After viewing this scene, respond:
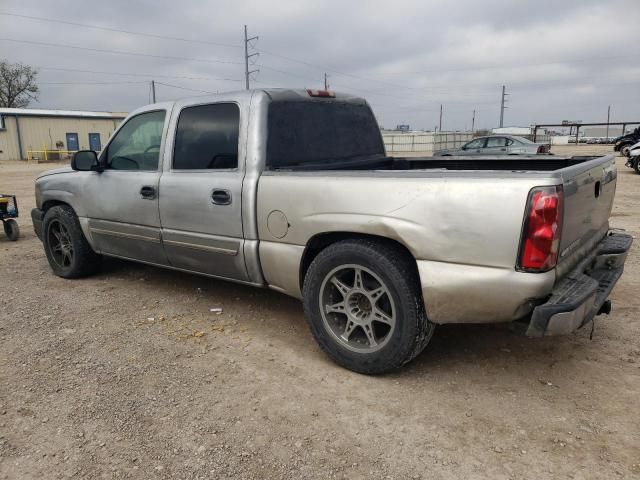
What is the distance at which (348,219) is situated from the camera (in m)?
3.10

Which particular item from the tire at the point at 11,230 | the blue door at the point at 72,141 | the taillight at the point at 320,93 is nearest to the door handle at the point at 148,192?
the taillight at the point at 320,93

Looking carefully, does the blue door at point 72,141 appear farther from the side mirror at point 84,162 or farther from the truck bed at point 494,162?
the truck bed at point 494,162

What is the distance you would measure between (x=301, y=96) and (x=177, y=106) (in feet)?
3.61

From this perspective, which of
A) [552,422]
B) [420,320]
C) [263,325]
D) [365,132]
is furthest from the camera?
[365,132]

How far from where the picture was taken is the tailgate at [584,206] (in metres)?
2.70

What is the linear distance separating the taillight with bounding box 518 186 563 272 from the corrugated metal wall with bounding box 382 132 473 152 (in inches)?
1771

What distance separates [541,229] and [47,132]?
4281 cm

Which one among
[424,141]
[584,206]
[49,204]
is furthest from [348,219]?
[424,141]

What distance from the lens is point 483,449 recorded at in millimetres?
2494

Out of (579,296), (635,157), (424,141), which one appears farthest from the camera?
(424,141)

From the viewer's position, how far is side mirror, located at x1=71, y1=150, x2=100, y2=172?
4.74 metres

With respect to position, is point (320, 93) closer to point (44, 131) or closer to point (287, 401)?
point (287, 401)

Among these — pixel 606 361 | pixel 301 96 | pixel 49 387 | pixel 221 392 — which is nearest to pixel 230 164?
pixel 301 96

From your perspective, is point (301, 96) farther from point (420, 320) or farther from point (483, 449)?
point (483, 449)
